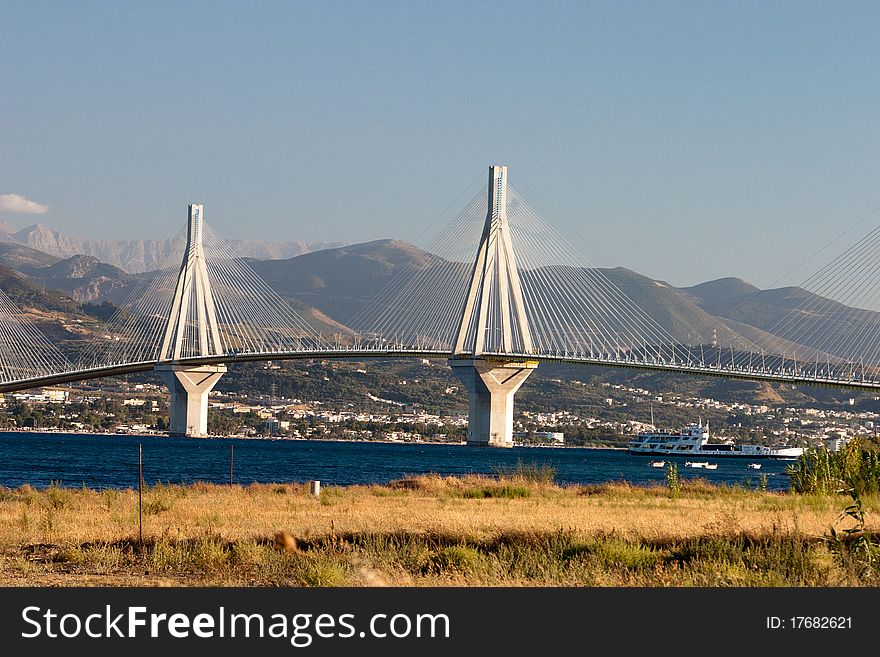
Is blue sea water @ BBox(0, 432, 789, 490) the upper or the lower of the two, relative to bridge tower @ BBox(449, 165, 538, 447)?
lower

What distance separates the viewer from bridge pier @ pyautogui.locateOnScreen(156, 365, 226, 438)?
320 ft

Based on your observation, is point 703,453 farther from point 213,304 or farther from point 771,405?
point 771,405

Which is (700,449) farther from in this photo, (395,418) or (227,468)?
(227,468)

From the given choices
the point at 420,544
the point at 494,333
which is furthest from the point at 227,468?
the point at 420,544

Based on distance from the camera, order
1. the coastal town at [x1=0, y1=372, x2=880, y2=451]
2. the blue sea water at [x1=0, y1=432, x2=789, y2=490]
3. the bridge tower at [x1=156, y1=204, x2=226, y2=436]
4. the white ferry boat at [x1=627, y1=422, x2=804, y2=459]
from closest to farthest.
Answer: the blue sea water at [x1=0, y1=432, x2=789, y2=490] < the bridge tower at [x1=156, y1=204, x2=226, y2=436] < the white ferry boat at [x1=627, y1=422, x2=804, y2=459] < the coastal town at [x1=0, y1=372, x2=880, y2=451]

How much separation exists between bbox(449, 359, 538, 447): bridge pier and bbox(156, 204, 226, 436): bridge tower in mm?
20125
